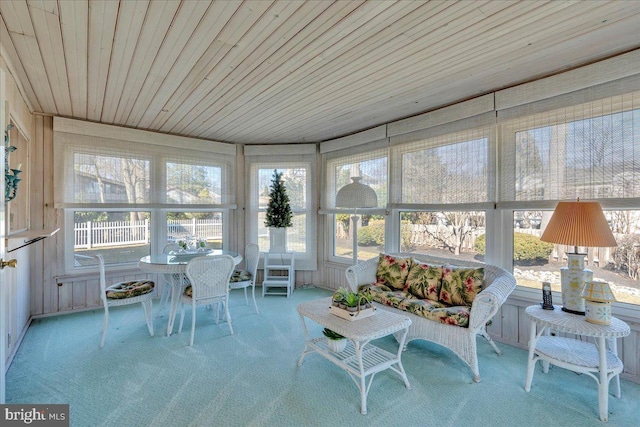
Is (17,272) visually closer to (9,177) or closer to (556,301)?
(9,177)

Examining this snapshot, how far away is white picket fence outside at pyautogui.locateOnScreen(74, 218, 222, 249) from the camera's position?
13.2ft

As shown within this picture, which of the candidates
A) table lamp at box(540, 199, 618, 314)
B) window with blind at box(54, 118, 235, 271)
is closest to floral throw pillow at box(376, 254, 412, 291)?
table lamp at box(540, 199, 618, 314)

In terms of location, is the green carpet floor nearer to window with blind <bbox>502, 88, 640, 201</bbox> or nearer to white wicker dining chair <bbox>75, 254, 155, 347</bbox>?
white wicker dining chair <bbox>75, 254, 155, 347</bbox>

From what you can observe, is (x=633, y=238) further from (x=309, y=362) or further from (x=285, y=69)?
(x=285, y=69)

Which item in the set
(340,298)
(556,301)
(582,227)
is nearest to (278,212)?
(340,298)

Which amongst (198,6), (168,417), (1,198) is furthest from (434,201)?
(1,198)

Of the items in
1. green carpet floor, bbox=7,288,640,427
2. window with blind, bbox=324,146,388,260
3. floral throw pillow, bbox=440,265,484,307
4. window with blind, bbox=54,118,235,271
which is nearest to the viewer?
green carpet floor, bbox=7,288,640,427

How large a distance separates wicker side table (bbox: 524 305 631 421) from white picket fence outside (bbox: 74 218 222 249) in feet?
14.2

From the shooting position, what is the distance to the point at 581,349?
223 cm

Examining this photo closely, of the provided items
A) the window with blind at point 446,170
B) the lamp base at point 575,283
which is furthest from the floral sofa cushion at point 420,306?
the window with blind at point 446,170

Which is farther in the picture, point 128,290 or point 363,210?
point 363,210

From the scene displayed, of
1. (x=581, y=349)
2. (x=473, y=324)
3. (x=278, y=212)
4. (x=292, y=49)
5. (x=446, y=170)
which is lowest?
(x=581, y=349)

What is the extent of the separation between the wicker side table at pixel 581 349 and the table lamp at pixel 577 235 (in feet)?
0.50

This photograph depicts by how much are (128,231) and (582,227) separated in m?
4.98
